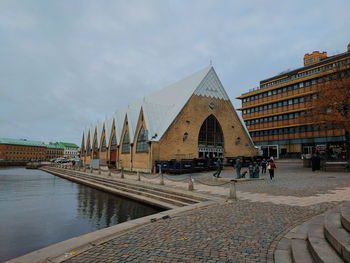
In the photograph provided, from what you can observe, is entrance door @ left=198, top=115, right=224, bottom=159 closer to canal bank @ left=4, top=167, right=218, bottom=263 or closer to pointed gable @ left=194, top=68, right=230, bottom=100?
pointed gable @ left=194, top=68, right=230, bottom=100

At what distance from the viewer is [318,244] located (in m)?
4.25

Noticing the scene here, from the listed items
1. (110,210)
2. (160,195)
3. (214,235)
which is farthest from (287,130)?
(214,235)

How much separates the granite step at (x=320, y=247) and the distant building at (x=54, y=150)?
143109 mm

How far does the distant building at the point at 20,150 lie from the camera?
4246 inches

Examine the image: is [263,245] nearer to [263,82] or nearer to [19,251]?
[19,251]

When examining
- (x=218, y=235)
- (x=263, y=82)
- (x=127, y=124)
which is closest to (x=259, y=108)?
(x=263, y=82)

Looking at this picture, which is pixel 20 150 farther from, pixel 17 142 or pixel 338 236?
pixel 338 236

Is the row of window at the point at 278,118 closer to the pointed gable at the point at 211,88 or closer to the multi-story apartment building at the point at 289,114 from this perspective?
the multi-story apartment building at the point at 289,114

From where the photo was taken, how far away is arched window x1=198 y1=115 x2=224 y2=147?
31.3 metres

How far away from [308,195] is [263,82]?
60.7m

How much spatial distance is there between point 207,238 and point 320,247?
218 centimetres

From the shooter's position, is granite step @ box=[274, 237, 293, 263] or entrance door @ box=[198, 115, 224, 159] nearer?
granite step @ box=[274, 237, 293, 263]

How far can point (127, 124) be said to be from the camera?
35.9 m

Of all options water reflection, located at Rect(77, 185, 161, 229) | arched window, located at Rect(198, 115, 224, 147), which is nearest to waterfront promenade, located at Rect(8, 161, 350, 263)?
water reflection, located at Rect(77, 185, 161, 229)
